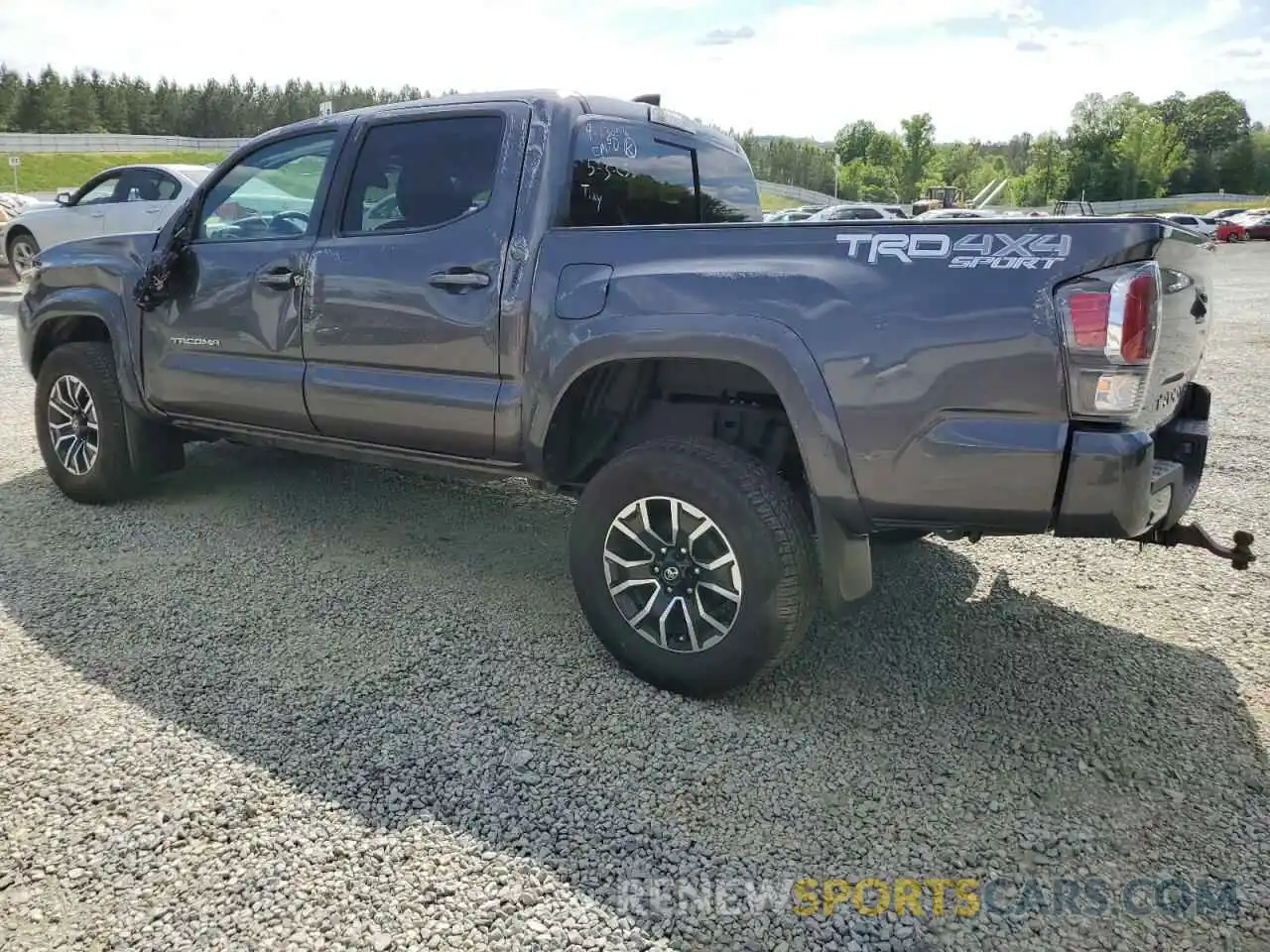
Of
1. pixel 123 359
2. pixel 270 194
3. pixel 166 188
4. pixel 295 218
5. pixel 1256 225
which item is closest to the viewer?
pixel 295 218

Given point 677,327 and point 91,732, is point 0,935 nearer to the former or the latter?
point 91,732

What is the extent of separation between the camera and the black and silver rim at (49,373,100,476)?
505 centimetres

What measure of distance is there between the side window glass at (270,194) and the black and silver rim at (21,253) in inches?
468

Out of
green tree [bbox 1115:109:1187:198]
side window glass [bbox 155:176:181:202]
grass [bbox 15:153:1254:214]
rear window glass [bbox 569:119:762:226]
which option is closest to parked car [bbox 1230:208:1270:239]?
grass [bbox 15:153:1254:214]

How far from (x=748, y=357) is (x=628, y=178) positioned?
50.2 inches

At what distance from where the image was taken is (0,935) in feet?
7.34

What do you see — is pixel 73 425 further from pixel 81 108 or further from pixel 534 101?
pixel 81 108

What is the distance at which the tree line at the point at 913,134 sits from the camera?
3009 inches

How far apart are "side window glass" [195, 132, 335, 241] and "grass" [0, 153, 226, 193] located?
52.7m

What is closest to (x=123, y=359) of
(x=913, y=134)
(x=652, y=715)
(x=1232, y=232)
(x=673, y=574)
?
(x=673, y=574)

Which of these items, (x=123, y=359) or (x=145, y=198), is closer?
(x=123, y=359)

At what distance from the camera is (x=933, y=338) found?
8.75ft

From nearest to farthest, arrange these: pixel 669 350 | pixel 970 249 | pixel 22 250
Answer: pixel 970 249, pixel 669 350, pixel 22 250

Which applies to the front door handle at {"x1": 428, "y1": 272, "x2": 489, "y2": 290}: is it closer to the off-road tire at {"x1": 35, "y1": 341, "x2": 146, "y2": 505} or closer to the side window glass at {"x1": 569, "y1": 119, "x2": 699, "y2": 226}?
the side window glass at {"x1": 569, "y1": 119, "x2": 699, "y2": 226}
